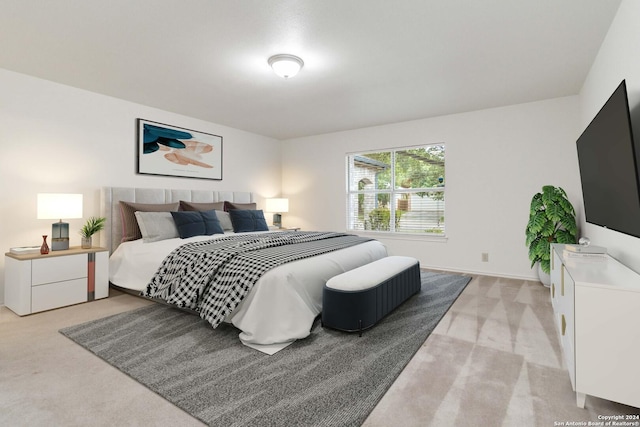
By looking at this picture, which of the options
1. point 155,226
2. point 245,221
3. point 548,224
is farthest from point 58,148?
point 548,224

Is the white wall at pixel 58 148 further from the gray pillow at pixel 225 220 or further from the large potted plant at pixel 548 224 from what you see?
the large potted plant at pixel 548 224

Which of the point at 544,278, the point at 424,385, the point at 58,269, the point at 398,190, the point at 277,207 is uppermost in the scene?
the point at 398,190

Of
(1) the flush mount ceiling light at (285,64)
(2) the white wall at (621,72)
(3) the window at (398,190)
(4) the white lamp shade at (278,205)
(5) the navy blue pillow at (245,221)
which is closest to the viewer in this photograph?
(2) the white wall at (621,72)

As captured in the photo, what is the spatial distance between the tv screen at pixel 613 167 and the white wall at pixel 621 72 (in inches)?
6.6

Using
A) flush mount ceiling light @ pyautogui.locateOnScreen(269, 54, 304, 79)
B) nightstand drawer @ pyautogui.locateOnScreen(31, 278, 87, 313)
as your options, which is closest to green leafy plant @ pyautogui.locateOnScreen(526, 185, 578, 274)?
flush mount ceiling light @ pyautogui.locateOnScreen(269, 54, 304, 79)

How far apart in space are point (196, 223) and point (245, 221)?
0.77m

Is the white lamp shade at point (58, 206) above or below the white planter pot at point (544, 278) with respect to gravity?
above

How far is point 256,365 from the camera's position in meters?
1.99

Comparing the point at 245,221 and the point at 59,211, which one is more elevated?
the point at 59,211

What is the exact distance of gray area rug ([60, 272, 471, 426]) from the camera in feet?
5.17

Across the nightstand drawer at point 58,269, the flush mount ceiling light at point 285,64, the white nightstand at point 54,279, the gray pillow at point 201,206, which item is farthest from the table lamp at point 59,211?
the flush mount ceiling light at point 285,64

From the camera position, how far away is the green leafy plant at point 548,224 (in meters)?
3.61

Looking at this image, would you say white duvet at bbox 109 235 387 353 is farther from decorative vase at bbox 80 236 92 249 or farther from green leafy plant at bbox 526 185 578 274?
green leafy plant at bbox 526 185 578 274

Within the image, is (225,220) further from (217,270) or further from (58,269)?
(217,270)
